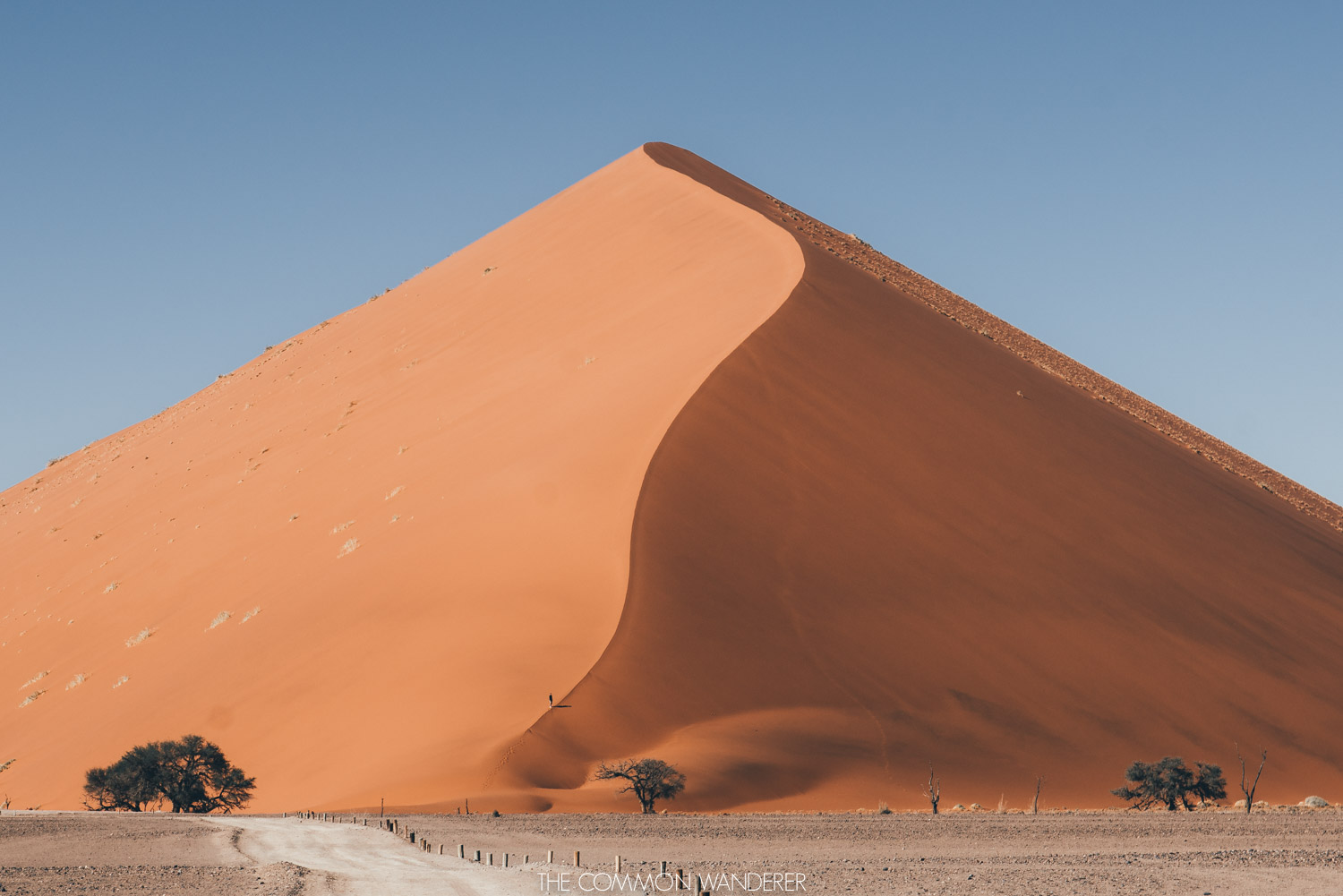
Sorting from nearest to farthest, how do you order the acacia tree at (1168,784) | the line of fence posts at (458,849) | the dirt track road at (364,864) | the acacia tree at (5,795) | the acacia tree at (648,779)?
1. the dirt track road at (364,864)
2. the line of fence posts at (458,849)
3. the acacia tree at (648,779)
4. the acacia tree at (1168,784)
5. the acacia tree at (5,795)

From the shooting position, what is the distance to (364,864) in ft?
41.2

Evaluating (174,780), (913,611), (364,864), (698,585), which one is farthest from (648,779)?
(174,780)

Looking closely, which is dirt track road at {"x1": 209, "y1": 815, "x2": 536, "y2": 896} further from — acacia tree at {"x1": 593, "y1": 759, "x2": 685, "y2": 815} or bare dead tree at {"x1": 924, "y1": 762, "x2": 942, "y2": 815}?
bare dead tree at {"x1": 924, "y1": 762, "x2": 942, "y2": 815}

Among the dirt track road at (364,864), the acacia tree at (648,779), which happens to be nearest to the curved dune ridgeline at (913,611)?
the acacia tree at (648,779)

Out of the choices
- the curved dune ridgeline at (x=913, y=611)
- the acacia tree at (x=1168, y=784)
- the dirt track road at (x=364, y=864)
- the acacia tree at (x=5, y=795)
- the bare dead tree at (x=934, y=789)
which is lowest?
the dirt track road at (x=364, y=864)

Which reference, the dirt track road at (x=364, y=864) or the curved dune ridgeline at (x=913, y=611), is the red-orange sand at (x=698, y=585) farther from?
the dirt track road at (x=364, y=864)

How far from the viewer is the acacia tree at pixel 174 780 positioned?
18.6 meters

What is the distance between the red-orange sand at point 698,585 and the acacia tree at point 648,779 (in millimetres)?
375

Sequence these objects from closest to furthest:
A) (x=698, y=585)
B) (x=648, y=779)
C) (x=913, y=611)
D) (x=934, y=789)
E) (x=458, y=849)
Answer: (x=458, y=849) < (x=648, y=779) < (x=934, y=789) < (x=698, y=585) < (x=913, y=611)

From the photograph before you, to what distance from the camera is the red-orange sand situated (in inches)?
732

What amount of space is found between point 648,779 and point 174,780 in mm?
7172

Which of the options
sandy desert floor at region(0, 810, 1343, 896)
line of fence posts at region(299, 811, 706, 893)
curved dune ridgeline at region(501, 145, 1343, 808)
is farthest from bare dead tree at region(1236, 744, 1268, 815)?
line of fence posts at region(299, 811, 706, 893)

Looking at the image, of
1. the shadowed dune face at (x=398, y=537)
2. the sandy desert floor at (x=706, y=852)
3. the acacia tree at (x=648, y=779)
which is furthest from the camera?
the shadowed dune face at (x=398, y=537)

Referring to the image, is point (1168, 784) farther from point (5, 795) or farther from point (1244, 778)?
point (5, 795)
